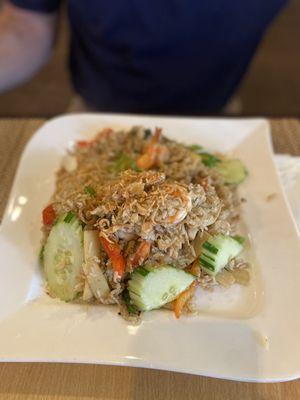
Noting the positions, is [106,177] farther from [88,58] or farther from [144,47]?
→ [88,58]

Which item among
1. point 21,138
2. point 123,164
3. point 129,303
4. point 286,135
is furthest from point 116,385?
point 286,135

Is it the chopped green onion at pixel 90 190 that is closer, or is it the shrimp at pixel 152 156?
the chopped green onion at pixel 90 190

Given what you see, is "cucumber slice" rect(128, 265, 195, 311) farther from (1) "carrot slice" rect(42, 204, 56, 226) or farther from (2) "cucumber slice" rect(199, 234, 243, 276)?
(1) "carrot slice" rect(42, 204, 56, 226)

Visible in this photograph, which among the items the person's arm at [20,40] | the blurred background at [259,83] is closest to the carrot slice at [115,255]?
the person's arm at [20,40]

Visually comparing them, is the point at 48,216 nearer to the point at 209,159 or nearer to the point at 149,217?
the point at 149,217

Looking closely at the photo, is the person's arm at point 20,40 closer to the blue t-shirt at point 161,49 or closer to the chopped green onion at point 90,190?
the blue t-shirt at point 161,49

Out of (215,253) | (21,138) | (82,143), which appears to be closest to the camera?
(215,253)
